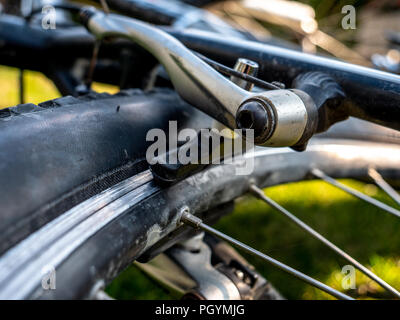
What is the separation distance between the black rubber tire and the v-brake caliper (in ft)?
0.22

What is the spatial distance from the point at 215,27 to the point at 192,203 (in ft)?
2.47

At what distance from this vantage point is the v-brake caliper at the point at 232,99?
1.73ft

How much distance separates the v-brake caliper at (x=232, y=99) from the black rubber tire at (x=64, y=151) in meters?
0.07

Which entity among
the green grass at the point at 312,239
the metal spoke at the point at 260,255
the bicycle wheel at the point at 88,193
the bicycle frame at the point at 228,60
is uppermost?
the bicycle frame at the point at 228,60

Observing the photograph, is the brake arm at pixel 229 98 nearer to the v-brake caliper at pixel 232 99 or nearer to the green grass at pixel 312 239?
the v-brake caliper at pixel 232 99

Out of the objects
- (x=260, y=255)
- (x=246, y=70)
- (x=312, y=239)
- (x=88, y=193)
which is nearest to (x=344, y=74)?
(x=246, y=70)

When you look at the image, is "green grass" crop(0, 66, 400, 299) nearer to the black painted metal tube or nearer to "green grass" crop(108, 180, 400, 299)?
"green grass" crop(108, 180, 400, 299)

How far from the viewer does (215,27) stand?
1.28 metres

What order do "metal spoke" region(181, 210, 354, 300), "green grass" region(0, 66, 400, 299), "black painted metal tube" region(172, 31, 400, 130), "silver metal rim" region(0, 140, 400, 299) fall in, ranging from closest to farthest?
"silver metal rim" region(0, 140, 400, 299), "metal spoke" region(181, 210, 354, 300), "black painted metal tube" region(172, 31, 400, 130), "green grass" region(0, 66, 400, 299)

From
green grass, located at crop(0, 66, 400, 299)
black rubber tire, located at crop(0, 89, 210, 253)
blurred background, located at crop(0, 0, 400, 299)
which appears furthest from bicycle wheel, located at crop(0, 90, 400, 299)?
green grass, located at crop(0, 66, 400, 299)

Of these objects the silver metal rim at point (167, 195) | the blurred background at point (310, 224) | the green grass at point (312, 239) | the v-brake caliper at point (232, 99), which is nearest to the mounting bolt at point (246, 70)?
the v-brake caliper at point (232, 99)

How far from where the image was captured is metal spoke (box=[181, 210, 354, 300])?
0.56 meters

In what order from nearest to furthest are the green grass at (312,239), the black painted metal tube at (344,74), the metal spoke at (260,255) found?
the metal spoke at (260,255)
the black painted metal tube at (344,74)
the green grass at (312,239)
